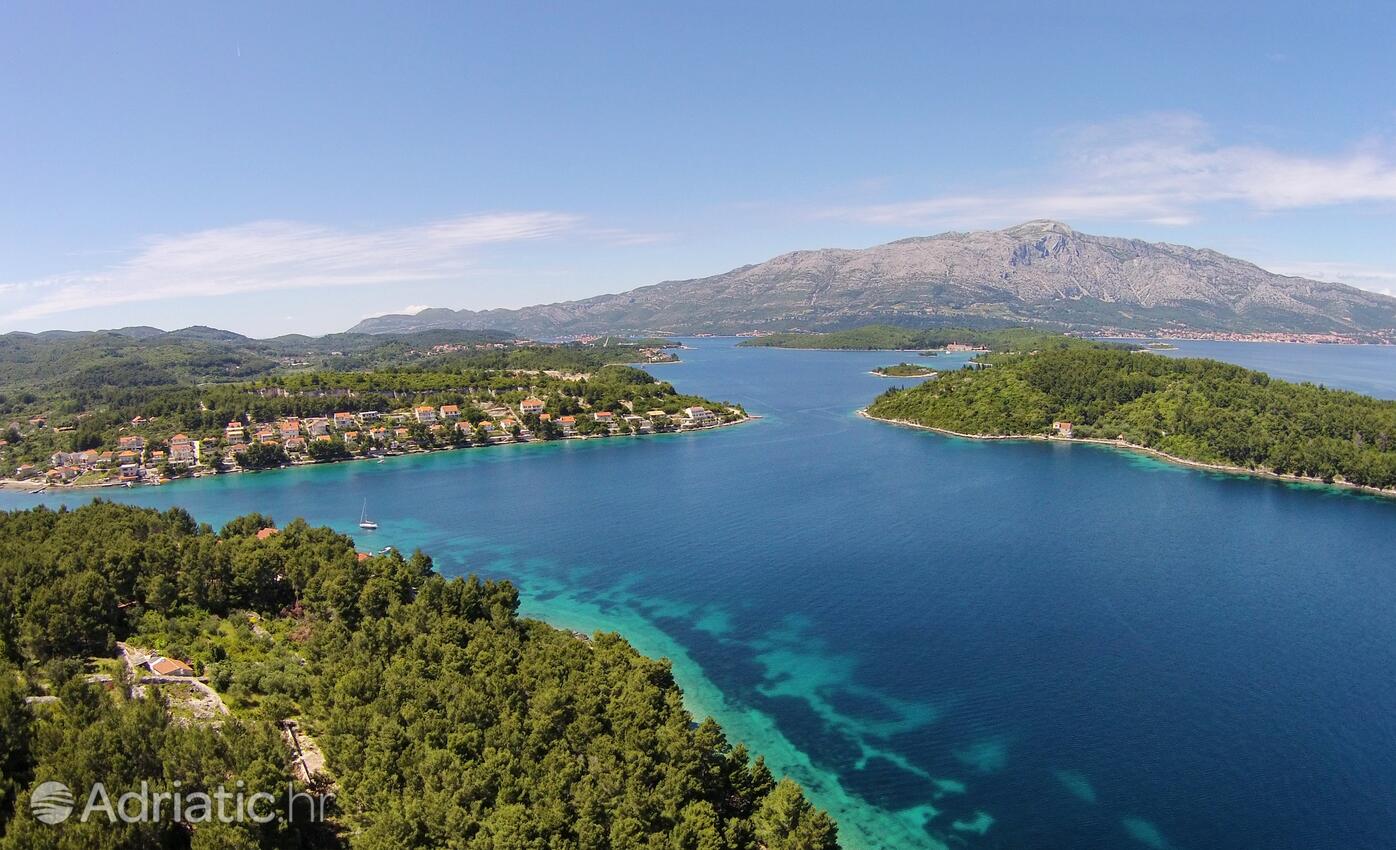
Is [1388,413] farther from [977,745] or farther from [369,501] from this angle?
[369,501]

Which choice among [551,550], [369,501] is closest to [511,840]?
[551,550]

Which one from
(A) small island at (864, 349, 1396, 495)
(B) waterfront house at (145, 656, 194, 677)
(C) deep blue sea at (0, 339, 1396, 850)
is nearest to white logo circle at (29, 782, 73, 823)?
(B) waterfront house at (145, 656, 194, 677)

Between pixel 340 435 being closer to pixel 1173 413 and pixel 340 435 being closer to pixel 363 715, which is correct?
pixel 363 715

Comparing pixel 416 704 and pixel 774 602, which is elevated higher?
pixel 416 704

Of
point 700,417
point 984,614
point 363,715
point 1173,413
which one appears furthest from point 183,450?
point 1173,413

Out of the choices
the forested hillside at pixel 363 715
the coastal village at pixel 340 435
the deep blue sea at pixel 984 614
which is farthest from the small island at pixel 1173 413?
the forested hillside at pixel 363 715

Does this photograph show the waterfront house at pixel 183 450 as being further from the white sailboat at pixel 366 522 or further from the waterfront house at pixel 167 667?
the waterfront house at pixel 167 667
